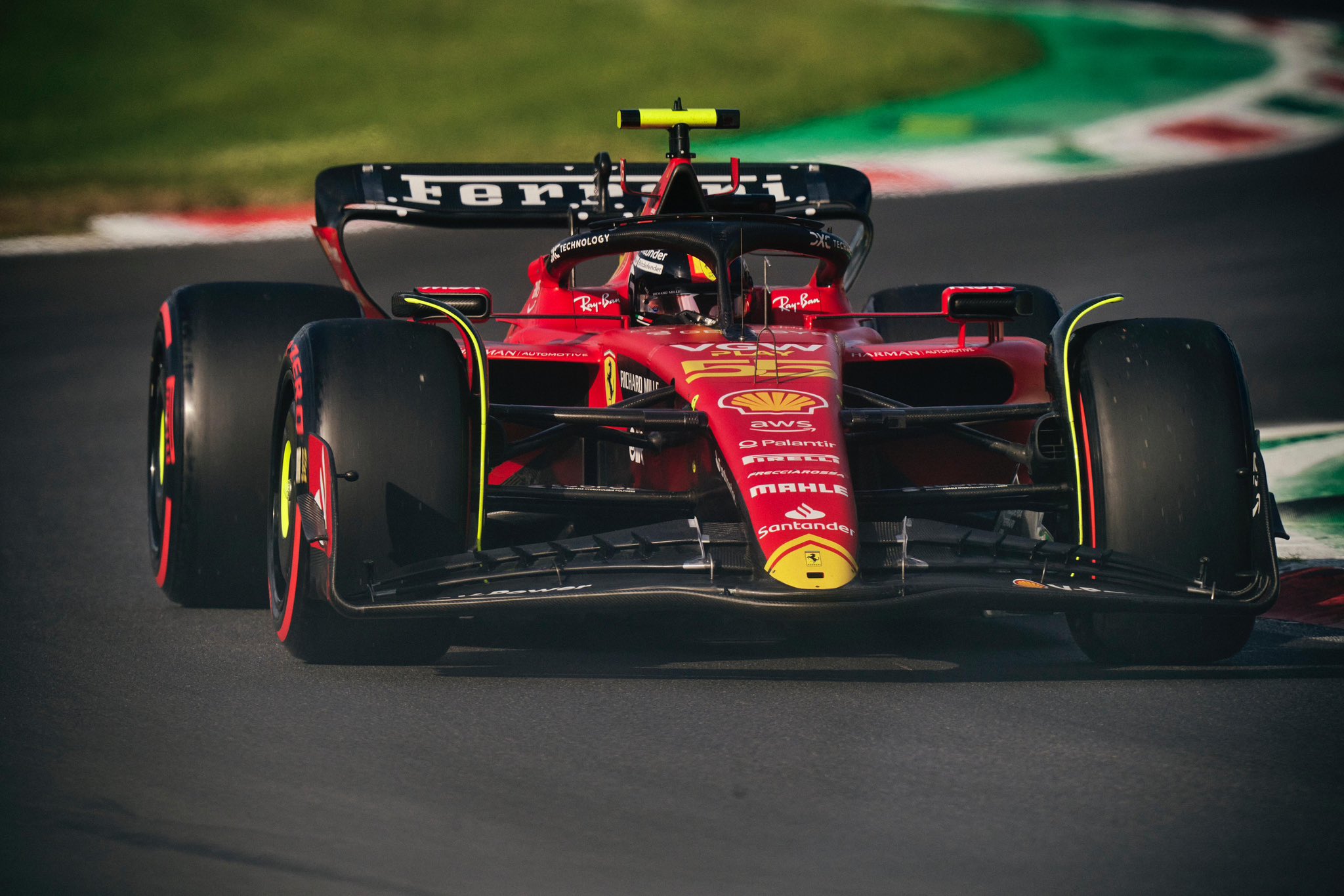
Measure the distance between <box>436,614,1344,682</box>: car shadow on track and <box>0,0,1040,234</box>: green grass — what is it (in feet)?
45.4

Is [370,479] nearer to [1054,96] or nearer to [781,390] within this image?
[781,390]

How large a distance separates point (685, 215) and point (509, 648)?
1.81 m

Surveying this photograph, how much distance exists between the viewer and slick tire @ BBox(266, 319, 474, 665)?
18.2 ft

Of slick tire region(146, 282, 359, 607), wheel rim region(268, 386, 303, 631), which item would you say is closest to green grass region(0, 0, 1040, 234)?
slick tire region(146, 282, 359, 607)

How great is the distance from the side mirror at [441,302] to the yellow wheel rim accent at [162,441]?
120 cm

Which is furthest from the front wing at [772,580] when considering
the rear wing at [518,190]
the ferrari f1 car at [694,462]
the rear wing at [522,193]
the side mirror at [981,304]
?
the rear wing at [518,190]

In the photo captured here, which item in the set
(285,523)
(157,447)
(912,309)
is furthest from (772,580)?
(912,309)

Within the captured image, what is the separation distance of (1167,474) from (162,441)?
3692 millimetres

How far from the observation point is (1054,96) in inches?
970

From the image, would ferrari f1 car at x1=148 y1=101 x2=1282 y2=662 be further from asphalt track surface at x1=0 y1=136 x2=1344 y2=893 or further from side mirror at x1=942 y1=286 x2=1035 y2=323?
asphalt track surface at x1=0 y1=136 x2=1344 y2=893

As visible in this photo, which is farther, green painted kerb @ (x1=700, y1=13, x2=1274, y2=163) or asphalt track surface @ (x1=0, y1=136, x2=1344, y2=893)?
green painted kerb @ (x1=700, y1=13, x2=1274, y2=163)

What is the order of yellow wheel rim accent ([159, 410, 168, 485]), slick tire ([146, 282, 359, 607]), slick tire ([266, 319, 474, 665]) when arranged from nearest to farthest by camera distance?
1. slick tire ([266, 319, 474, 665])
2. slick tire ([146, 282, 359, 607])
3. yellow wheel rim accent ([159, 410, 168, 485])

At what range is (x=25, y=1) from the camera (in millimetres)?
30859

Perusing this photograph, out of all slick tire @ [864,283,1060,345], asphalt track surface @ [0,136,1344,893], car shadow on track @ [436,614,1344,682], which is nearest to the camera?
asphalt track surface @ [0,136,1344,893]
